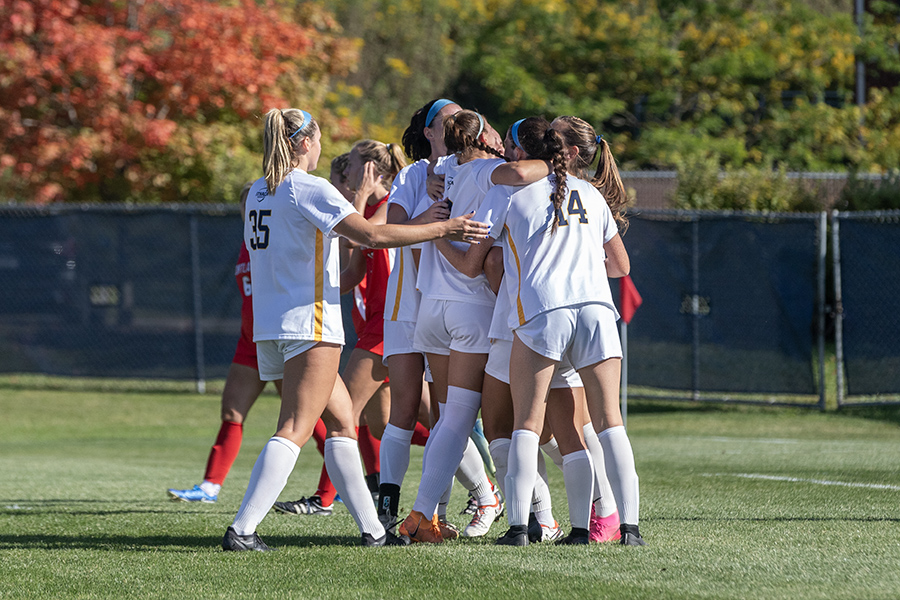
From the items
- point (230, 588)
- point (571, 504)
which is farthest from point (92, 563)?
point (571, 504)

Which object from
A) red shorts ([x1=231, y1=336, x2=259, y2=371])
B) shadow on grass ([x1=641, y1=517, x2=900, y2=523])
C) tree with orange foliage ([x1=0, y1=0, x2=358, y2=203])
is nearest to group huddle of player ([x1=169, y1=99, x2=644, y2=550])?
shadow on grass ([x1=641, y1=517, x2=900, y2=523])

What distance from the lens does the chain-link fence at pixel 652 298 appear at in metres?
12.1

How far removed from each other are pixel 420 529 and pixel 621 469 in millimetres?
985

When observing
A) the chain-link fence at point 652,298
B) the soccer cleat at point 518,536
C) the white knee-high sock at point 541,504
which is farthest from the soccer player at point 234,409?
the chain-link fence at point 652,298

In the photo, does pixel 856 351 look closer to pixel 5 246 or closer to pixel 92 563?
pixel 92 563

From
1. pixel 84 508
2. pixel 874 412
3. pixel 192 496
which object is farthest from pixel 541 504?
pixel 874 412

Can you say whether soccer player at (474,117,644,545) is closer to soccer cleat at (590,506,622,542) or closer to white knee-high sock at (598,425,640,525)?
white knee-high sock at (598,425,640,525)

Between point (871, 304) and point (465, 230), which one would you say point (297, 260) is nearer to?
point (465, 230)

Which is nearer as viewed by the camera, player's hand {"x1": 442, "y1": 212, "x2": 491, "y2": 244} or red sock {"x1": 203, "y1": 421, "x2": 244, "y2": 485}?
player's hand {"x1": 442, "y1": 212, "x2": 491, "y2": 244}

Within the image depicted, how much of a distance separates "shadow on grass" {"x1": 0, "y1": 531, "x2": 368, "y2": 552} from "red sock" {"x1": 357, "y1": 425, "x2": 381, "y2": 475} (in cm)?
125

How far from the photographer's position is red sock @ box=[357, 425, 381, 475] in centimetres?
657

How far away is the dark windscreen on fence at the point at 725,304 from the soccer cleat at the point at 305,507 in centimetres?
692

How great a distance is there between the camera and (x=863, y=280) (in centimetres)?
1204

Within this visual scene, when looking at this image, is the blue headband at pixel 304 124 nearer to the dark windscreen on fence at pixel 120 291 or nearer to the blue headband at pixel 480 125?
the blue headband at pixel 480 125
